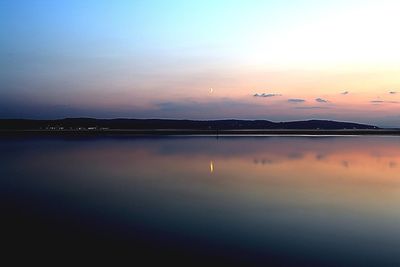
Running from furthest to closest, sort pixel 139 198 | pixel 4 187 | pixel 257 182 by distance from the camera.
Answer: pixel 257 182 → pixel 4 187 → pixel 139 198

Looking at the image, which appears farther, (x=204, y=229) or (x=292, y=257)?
(x=204, y=229)

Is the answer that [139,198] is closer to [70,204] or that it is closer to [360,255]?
[70,204]

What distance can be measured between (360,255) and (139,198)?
7.41m

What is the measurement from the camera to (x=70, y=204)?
11664 mm

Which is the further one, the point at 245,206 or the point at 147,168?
the point at 147,168

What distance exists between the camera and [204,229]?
8.88 metres

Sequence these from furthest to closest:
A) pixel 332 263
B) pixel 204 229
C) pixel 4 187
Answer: pixel 4 187 → pixel 204 229 → pixel 332 263

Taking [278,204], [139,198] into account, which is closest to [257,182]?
[278,204]

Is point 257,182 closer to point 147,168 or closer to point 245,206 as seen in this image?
point 245,206

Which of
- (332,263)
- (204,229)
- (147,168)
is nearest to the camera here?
(332,263)

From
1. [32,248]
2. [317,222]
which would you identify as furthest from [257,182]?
[32,248]

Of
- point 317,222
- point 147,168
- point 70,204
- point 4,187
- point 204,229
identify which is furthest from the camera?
point 147,168

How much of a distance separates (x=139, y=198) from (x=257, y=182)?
235 inches

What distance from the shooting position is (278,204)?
12156mm
